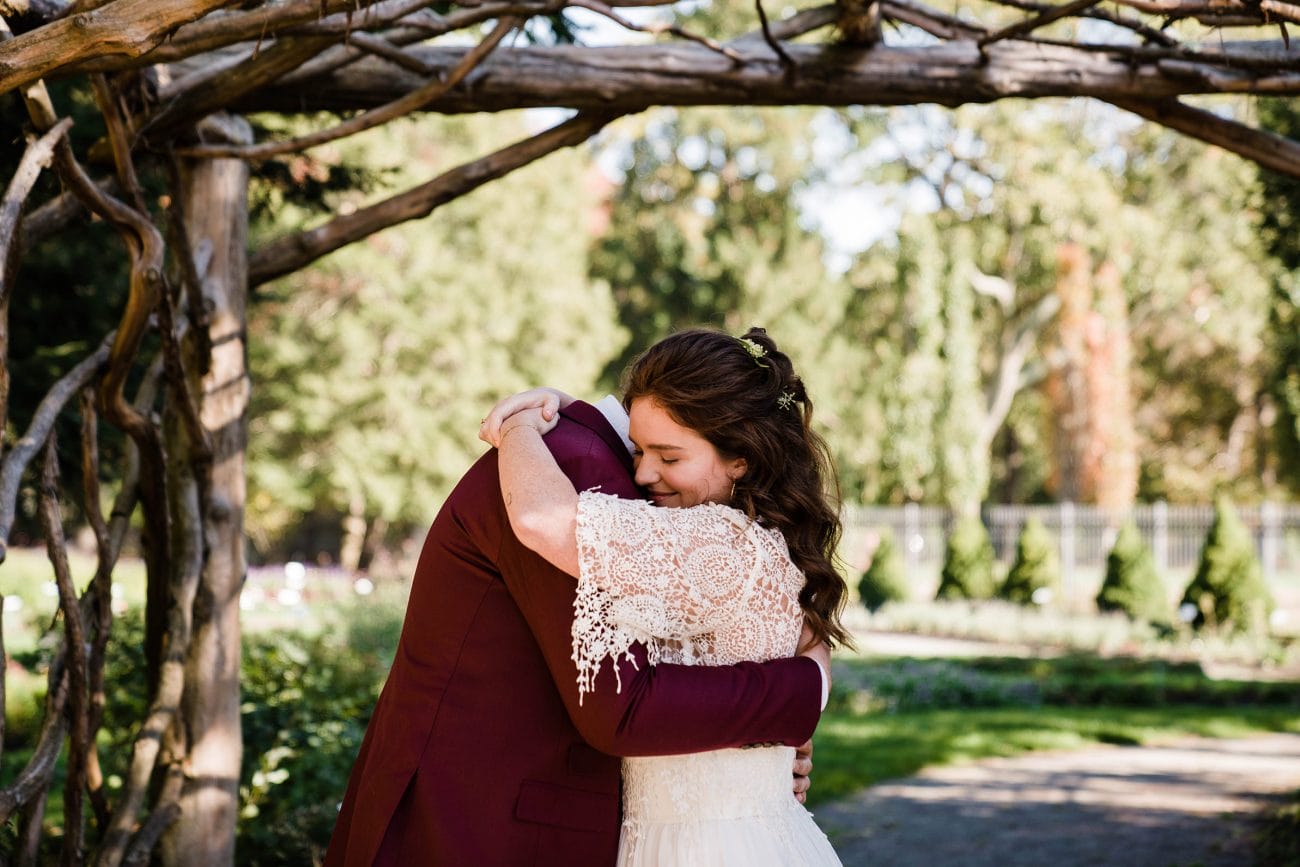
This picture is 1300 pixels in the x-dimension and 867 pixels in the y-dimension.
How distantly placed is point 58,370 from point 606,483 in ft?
15.9

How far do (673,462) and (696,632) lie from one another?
0.36 m

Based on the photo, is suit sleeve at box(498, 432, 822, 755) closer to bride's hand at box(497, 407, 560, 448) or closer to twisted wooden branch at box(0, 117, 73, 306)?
bride's hand at box(497, 407, 560, 448)

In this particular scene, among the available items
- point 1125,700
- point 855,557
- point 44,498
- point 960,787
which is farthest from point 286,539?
point 44,498

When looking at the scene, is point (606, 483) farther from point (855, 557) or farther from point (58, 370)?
point (855, 557)

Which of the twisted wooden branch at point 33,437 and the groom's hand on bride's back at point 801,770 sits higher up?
the twisted wooden branch at point 33,437

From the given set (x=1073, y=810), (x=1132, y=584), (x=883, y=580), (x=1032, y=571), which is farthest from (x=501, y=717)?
(x=883, y=580)

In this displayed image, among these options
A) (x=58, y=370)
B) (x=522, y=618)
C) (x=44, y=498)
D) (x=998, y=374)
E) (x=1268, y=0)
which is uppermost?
(x=998, y=374)

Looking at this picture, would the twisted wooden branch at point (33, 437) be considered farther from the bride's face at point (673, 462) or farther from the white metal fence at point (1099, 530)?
the white metal fence at point (1099, 530)

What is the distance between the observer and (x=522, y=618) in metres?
2.41

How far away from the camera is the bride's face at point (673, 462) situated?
256cm

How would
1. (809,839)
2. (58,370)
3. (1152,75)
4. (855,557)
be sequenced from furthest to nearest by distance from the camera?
(855,557) < (58,370) < (1152,75) < (809,839)

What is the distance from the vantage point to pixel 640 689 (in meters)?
2.27

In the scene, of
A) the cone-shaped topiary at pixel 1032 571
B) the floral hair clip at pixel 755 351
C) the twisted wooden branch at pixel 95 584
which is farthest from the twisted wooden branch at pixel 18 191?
the cone-shaped topiary at pixel 1032 571

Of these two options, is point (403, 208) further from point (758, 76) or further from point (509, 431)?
point (509, 431)
